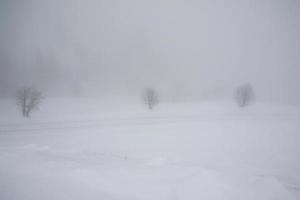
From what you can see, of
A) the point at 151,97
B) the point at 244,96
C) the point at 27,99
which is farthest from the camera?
the point at 244,96

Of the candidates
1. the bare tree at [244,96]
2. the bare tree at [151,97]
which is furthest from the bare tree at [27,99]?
the bare tree at [244,96]

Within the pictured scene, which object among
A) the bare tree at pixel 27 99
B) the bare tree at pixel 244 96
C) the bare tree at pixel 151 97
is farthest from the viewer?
the bare tree at pixel 244 96

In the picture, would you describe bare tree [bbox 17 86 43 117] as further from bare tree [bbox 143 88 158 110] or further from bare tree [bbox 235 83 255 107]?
bare tree [bbox 235 83 255 107]

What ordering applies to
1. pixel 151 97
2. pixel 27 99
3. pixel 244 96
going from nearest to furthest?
pixel 27 99, pixel 151 97, pixel 244 96

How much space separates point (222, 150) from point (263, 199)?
350 inches

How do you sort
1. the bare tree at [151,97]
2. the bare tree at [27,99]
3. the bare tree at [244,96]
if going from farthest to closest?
the bare tree at [244,96], the bare tree at [151,97], the bare tree at [27,99]

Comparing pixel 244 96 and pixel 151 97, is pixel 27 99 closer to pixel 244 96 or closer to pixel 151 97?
pixel 151 97

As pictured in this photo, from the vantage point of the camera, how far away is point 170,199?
4.05 m

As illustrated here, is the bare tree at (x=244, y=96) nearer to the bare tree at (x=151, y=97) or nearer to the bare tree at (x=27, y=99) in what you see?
the bare tree at (x=151, y=97)

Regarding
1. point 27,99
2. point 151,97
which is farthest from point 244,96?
point 27,99

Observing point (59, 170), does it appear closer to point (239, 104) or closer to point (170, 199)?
A: point (170, 199)

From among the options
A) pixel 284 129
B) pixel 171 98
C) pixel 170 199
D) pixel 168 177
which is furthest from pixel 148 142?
pixel 171 98

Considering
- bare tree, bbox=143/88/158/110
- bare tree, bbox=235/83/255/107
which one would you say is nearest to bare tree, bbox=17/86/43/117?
bare tree, bbox=143/88/158/110

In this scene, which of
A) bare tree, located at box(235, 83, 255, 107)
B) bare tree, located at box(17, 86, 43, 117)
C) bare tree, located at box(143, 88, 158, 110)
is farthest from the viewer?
bare tree, located at box(235, 83, 255, 107)
